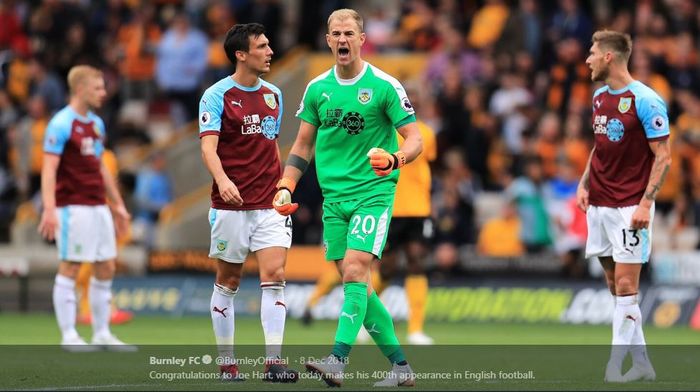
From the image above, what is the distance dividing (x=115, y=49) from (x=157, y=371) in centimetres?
1635

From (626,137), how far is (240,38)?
312cm

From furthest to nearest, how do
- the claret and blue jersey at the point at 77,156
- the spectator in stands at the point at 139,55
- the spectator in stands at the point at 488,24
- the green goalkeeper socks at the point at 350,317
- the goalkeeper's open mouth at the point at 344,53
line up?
the spectator in stands at the point at 139,55 < the spectator in stands at the point at 488,24 < the claret and blue jersey at the point at 77,156 < the goalkeeper's open mouth at the point at 344,53 < the green goalkeeper socks at the point at 350,317

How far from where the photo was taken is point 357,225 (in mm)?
11055

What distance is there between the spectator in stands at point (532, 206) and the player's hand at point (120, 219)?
24.7ft

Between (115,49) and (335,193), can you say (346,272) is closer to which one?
(335,193)

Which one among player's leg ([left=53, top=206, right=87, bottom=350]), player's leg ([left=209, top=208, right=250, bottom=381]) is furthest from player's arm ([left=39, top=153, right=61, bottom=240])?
player's leg ([left=209, top=208, right=250, bottom=381])

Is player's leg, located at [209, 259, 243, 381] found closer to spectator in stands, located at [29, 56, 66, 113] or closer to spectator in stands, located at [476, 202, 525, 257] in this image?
spectator in stands, located at [476, 202, 525, 257]

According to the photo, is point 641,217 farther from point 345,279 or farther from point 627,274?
point 345,279

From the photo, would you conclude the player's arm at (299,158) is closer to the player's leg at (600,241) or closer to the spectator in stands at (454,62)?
the player's leg at (600,241)

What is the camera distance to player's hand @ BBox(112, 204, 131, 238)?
51.1 ft

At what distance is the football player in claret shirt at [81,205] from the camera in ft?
50.3

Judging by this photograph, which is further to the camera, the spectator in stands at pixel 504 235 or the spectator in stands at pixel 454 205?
the spectator in stands at pixel 504 235

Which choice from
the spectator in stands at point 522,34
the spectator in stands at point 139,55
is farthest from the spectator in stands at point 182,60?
the spectator in stands at point 522,34

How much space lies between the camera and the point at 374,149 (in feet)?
35.0
